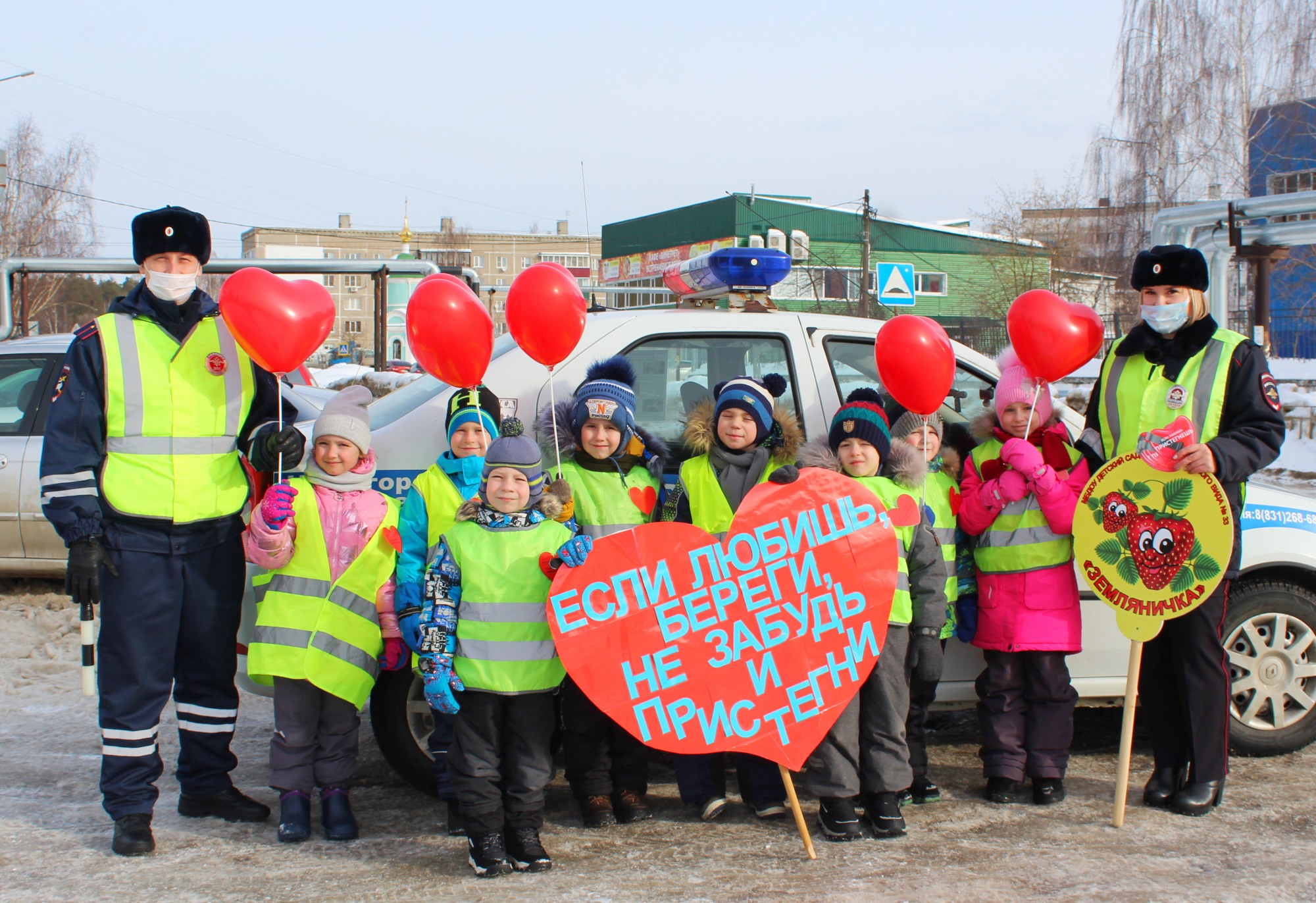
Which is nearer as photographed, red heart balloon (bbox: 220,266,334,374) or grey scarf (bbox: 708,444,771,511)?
red heart balloon (bbox: 220,266,334,374)

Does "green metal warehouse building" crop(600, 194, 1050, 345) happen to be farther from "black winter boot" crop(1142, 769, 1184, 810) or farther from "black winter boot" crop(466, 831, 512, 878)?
"black winter boot" crop(466, 831, 512, 878)

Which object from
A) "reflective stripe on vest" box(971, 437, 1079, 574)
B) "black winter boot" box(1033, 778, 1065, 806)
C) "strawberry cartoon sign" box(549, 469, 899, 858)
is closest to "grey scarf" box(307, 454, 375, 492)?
"strawberry cartoon sign" box(549, 469, 899, 858)

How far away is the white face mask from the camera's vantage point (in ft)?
12.2

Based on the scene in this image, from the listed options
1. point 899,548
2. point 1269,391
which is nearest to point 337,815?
point 899,548

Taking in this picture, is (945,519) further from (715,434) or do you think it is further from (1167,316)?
(1167,316)

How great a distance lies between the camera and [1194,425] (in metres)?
3.85

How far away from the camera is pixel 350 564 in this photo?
12.1 ft

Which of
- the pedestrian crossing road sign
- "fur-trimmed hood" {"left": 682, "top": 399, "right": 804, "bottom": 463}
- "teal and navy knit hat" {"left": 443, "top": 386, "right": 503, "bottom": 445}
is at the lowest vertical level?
"fur-trimmed hood" {"left": 682, "top": 399, "right": 804, "bottom": 463}

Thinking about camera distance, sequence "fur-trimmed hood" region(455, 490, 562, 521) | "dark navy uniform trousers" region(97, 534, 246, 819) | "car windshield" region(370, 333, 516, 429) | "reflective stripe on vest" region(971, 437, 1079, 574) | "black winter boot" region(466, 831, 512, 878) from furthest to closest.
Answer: "car windshield" region(370, 333, 516, 429)
"reflective stripe on vest" region(971, 437, 1079, 574)
"dark navy uniform trousers" region(97, 534, 246, 819)
"fur-trimmed hood" region(455, 490, 562, 521)
"black winter boot" region(466, 831, 512, 878)

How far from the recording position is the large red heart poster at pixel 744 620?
11.6ft

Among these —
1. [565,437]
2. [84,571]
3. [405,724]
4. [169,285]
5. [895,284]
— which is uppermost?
[895,284]

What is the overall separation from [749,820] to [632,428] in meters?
1.51

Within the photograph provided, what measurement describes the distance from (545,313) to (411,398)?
0.93m

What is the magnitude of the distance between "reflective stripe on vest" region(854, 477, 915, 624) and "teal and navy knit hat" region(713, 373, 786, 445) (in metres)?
0.39
